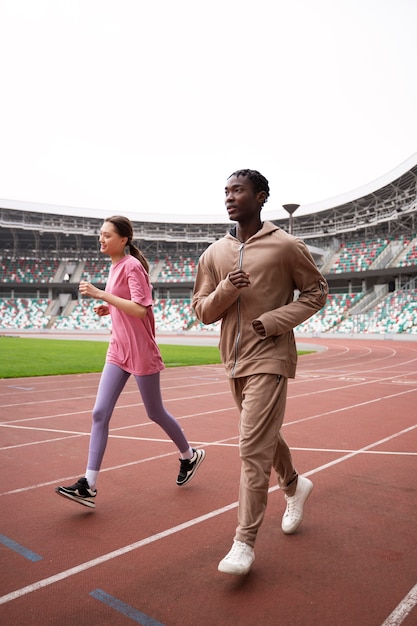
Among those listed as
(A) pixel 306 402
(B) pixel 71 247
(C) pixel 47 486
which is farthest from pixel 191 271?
(C) pixel 47 486

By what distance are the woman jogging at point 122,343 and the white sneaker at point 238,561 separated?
142 cm

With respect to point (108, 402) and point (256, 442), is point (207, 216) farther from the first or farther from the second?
point (256, 442)

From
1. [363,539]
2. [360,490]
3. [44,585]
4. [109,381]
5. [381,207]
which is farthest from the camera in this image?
[381,207]

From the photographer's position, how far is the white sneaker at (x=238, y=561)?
2729mm

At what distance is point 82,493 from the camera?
12.4ft

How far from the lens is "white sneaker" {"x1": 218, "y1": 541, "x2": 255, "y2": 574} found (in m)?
2.73

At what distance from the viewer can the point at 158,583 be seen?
2.78 m

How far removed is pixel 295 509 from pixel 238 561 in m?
0.89

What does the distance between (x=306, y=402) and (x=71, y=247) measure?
6017 centimetres

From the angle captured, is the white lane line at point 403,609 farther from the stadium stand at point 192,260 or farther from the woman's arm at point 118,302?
the stadium stand at point 192,260

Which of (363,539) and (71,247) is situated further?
(71,247)

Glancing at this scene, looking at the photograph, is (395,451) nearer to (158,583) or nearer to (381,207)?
(158,583)

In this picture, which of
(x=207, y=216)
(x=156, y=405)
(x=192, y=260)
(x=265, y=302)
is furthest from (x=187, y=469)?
(x=192, y=260)

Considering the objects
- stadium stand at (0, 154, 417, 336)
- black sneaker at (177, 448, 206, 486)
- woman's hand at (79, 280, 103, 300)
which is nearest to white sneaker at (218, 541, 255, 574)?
black sneaker at (177, 448, 206, 486)
